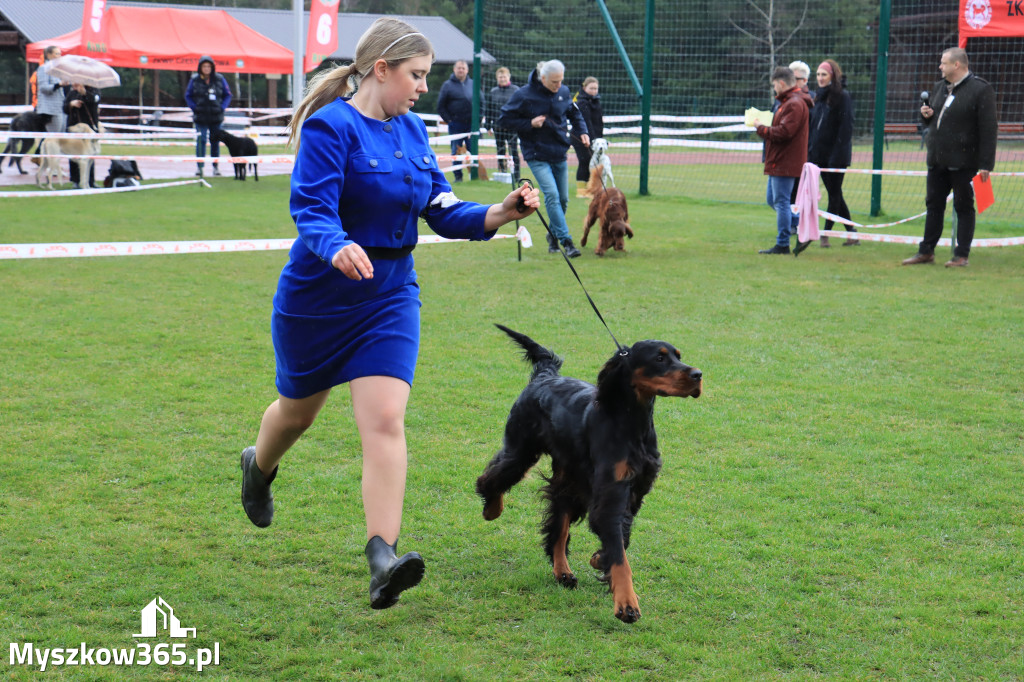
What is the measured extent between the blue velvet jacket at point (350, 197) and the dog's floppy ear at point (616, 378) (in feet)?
2.29

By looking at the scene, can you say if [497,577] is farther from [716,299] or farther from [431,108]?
[431,108]

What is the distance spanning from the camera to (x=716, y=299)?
8.38 metres

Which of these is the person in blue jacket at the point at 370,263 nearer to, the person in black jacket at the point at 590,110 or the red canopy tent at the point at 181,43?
the person in black jacket at the point at 590,110

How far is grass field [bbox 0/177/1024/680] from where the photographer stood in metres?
2.91

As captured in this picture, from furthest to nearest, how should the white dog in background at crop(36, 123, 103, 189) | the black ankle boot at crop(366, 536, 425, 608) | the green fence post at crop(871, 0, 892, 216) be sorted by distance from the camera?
the white dog in background at crop(36, 123, 103, 189) → the green fence post at crop(871, 0, 892, 216) → the black ankle boot at crop(366, 536, 425, 608)

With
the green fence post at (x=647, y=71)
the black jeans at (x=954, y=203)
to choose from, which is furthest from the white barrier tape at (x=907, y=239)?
the green fence post at (x=647, y=71)

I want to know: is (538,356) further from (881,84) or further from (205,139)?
(205,139)

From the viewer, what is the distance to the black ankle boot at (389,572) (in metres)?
2.72

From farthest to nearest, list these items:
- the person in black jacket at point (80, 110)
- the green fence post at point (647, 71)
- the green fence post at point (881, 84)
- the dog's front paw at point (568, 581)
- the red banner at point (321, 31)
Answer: the red banner at point (321, 31) → the green fence post at point (647, 71) → the person in black jacket at point (80, 110) → the green fence post at point (881, 84) → the dog's front paw at point (568, 581)

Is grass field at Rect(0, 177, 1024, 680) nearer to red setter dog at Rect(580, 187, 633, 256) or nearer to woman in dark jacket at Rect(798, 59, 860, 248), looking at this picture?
red setter dog at Rect(580, 187, 633, 256)

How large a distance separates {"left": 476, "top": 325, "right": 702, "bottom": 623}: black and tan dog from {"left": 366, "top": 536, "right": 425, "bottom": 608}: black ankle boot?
2.03 ft

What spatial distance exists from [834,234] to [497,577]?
920 centimetres

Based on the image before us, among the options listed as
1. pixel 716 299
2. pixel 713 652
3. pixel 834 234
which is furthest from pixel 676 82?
pixel 713 652

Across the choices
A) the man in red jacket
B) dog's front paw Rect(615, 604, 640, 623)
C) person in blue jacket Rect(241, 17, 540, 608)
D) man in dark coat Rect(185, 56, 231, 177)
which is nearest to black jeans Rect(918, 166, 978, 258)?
the man in red jacket
